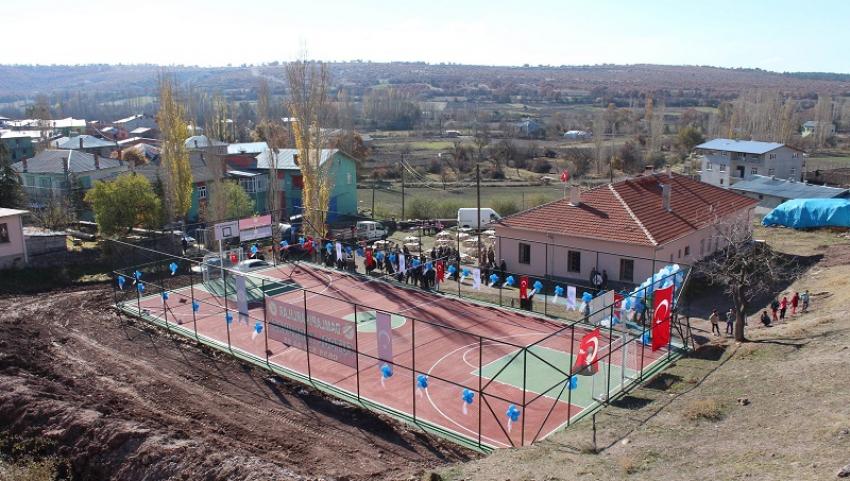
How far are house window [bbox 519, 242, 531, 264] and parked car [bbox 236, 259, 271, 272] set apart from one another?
533 inches

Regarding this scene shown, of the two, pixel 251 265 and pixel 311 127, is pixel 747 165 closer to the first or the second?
pixel 311 127

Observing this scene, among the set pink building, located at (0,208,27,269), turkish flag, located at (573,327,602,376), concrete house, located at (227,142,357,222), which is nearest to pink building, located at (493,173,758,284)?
turkish flag, located at (573,327,602,376)

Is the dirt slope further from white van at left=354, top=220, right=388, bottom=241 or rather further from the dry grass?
white van at left=354, top=220, right=388, bottom=241

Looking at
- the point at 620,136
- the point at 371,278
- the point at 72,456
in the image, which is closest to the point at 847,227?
the point at 371,278

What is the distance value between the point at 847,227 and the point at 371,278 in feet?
97.7

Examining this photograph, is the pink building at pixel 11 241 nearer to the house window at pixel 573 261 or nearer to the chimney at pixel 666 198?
the house window at pixel 573 261

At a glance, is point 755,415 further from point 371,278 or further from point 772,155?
point 772,155

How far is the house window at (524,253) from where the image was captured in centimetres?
3494

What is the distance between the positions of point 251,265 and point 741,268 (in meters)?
23.8

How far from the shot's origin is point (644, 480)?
543 inches

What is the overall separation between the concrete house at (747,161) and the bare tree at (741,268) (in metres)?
25.9

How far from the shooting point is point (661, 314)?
69.7ft

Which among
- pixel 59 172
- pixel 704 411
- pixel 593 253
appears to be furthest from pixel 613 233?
pixel 59 172

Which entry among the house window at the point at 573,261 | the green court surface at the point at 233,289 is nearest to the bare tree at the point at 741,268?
the house window at the point at 573,261
